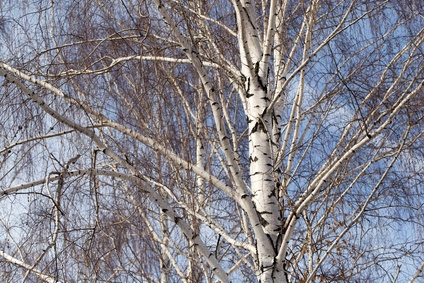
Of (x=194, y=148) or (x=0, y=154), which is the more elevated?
(x=194, y=148)

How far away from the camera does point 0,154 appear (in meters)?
3.75

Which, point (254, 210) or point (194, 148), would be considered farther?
point (194, 148)

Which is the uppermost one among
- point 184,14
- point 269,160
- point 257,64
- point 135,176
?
point 257,64

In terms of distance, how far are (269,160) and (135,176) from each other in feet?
2.80

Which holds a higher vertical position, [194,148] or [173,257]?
[194,148]

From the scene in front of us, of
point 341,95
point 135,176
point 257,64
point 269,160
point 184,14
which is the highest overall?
point 341,95

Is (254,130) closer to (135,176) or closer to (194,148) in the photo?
(135,176)

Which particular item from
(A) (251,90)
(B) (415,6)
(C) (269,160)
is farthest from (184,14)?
(B) (415,6)

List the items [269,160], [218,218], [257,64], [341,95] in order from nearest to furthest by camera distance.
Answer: [269,160], [257,64], [341,95], [218,218]

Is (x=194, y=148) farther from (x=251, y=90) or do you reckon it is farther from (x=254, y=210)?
(x=254, y=210)

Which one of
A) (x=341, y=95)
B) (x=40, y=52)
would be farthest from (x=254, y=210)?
(x=40, y=52)

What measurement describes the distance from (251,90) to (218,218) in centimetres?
157

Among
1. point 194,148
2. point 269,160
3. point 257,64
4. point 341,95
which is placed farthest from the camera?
point 194,148

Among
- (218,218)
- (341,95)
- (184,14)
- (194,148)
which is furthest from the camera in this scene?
(194,148)
